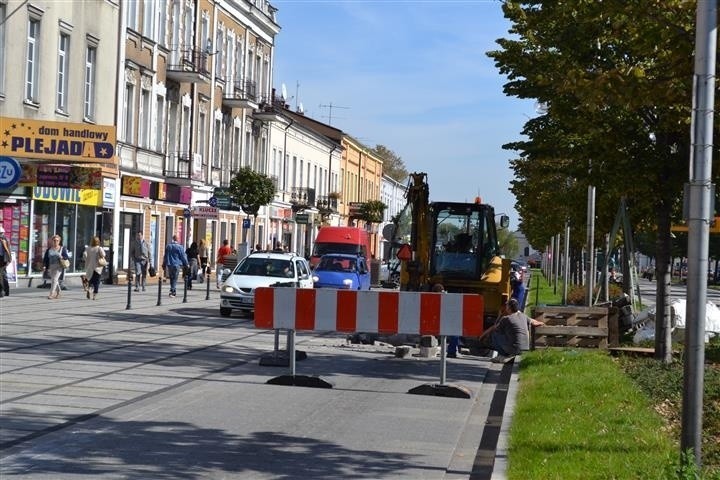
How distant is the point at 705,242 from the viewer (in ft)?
27.0

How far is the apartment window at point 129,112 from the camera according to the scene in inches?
1738

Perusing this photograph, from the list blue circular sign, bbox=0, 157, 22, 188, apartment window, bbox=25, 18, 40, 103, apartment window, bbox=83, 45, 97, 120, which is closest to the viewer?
blue circular sign, bbox=0, 157, 22, 188

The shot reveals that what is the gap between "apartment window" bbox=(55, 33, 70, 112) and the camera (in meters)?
37.7

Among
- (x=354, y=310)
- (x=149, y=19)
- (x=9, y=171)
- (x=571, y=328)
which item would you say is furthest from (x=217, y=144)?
(x=354, y=310)

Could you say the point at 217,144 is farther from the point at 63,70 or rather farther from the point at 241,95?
the point at 63,70

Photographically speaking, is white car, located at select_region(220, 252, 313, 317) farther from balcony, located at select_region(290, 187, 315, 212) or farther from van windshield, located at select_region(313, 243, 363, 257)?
balcony, located at select_region(290, 187, 315, 212)

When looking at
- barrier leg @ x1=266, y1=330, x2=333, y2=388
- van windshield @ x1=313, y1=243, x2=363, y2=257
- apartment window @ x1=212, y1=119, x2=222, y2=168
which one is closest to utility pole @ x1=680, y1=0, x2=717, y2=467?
barrier leg @ x1=266, y1=330, x2=333, y2=388

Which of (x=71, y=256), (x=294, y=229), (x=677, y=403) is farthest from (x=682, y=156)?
(x=294, y=229)

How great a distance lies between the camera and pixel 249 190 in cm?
5519

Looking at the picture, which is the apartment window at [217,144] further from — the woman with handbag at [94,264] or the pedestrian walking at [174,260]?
the woman with handbag at [94,264]

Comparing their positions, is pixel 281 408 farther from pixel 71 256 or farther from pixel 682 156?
pixel 71 256

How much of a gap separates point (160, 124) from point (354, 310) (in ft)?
114

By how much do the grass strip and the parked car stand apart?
18.1m

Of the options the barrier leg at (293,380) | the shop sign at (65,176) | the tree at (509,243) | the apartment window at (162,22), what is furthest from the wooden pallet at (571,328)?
the tree at (509,243)
